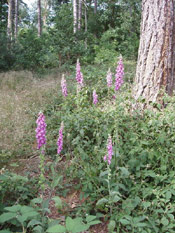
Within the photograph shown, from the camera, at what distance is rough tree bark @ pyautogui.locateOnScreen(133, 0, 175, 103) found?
399cm

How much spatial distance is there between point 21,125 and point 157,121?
2.54 m

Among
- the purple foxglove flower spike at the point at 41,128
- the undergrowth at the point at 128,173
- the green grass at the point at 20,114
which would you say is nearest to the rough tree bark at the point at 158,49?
the undergrowth at the point at 128,173

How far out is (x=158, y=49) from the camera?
158 inches

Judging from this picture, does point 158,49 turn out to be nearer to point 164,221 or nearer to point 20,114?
point 164,221

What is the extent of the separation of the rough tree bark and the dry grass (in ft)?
7.13

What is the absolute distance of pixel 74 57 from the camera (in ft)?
36.5

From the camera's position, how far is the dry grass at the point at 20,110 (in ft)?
12.9

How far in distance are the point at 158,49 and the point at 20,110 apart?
9.89 ft

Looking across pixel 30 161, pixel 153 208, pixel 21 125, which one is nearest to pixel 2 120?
pixel 21 125

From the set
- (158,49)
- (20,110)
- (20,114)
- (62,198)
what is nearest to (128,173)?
(62,198)

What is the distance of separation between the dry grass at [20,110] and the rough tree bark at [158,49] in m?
2.17

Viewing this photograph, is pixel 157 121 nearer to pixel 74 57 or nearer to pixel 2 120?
pixel 2 120

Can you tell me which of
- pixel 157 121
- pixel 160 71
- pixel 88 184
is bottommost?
pixel 88 184

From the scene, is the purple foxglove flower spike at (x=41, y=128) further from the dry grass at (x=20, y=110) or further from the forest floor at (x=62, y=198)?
the dry grass at (x=20, y=110)
